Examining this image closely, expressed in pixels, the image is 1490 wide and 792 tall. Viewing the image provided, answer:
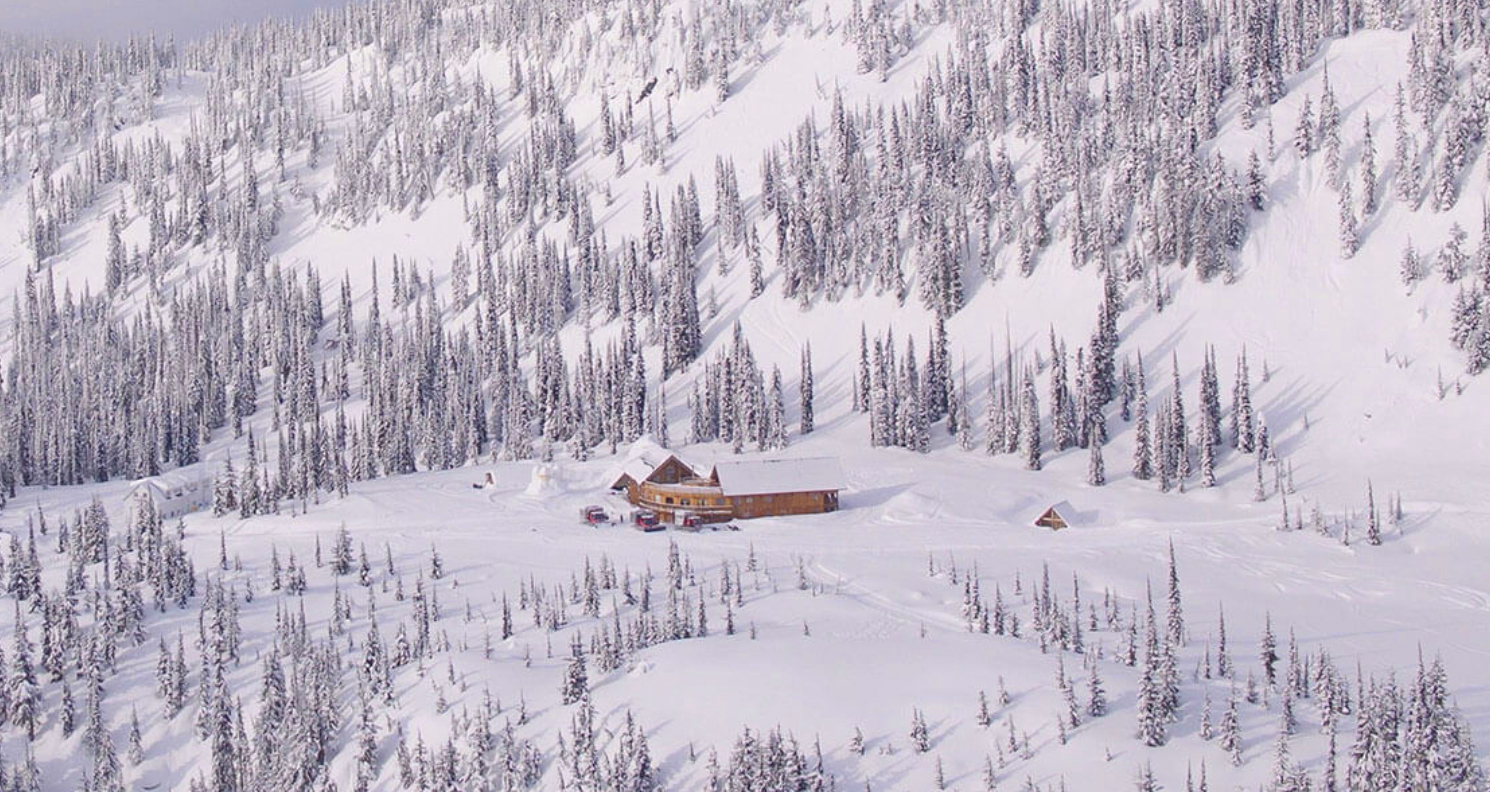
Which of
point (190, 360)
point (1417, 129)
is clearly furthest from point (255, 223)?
point (1417, 129)

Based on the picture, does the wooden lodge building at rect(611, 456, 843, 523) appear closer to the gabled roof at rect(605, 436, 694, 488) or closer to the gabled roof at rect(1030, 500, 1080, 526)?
the gabled roof at rect(605, 436, 694, 488)

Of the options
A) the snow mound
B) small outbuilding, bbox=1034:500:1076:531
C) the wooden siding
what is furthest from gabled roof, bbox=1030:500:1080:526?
the snow mound

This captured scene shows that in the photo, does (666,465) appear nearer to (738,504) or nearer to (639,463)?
(639,463)

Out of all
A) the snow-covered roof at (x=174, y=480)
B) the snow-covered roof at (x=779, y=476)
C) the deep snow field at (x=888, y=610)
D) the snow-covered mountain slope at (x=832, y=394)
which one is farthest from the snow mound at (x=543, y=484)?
the snow-covered roof at (x=174, y=480)

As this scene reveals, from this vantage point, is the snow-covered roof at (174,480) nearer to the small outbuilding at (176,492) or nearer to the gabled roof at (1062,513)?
the small outbuilding at (176,492)

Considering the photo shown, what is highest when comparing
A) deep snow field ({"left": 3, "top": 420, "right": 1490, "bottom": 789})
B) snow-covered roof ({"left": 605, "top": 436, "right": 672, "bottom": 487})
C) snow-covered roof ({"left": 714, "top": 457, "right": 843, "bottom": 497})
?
snow-covered roof ({"left": 605, "top": 436, "right": 672, "bottom": 487})

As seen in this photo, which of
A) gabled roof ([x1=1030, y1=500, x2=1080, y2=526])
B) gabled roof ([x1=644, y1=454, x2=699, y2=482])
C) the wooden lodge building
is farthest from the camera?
gabled roof ([x1=644, y1=454, x2=699, y2=482])

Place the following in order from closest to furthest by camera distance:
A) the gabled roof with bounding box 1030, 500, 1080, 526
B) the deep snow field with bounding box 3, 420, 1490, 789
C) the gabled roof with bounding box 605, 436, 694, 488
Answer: the deep snow field with bounding box 3, 420, 1490, 789 → the gabled roof with bounding box 1030, 500, 1080, 526 → the gabled roof with bounding box 605, 436, 694, 488
